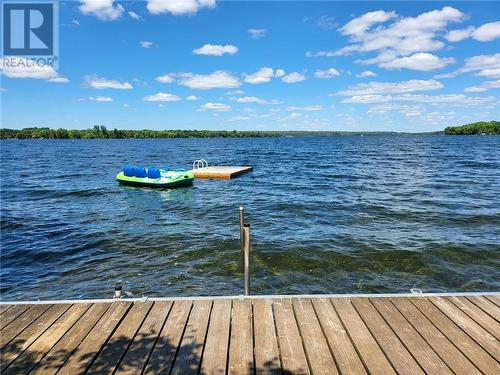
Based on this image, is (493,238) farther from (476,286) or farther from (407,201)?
(407,201)

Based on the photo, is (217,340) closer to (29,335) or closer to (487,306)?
(29,335)

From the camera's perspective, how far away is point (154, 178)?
25312mm

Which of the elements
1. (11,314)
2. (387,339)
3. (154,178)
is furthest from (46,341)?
(154,178)

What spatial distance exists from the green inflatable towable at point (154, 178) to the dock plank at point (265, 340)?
20292 millimetres

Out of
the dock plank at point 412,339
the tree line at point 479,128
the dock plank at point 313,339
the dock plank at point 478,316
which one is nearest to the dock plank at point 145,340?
the dock plank at point 313,339

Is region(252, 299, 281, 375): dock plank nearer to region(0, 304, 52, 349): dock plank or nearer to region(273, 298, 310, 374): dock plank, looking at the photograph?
region(273, 298, 310, 374): dock plank

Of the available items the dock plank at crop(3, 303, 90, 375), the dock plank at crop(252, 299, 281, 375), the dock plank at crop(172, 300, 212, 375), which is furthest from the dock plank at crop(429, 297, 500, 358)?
the dock plank at crop(3, 303, 90, 375)

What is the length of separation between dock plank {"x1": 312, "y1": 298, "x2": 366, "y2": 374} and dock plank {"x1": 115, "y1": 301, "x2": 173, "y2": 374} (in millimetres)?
2426

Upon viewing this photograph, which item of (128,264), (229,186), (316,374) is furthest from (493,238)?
(229,186)

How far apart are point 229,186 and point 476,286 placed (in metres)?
20.0

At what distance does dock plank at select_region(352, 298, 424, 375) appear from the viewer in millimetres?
3977

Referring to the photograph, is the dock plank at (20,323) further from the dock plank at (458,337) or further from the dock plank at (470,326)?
the dock plank at (470,326)

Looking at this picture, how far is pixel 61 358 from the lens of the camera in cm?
416

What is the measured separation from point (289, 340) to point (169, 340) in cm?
167
